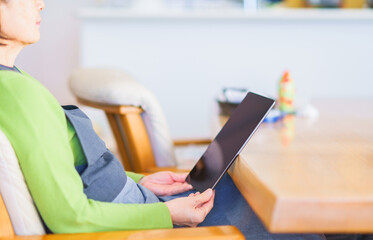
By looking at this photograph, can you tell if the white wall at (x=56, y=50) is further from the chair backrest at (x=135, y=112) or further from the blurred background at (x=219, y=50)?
the chair backrest at (x=135, y=112)

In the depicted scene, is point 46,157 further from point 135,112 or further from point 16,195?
point 135,112

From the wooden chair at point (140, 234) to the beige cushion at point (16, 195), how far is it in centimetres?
1

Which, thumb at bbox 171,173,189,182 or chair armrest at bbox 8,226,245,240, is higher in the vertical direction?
chair armrest at bbox 8,226,245,240

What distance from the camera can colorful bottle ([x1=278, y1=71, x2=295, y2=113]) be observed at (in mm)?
1984

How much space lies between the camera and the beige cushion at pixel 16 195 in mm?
954

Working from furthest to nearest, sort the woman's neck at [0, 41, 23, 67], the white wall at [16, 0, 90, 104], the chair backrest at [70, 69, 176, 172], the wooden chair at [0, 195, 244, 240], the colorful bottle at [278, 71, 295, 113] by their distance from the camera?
the white wall at [16, 0, 90, 104] → the colorful bottle at [278, 71, 295, 113] → the chair backrest at [70, 69, 176, 172] → the woman's neck at [0, 41, 23, 67] → the wooden chair at [0, 195, 244, 240]

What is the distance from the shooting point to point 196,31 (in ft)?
9.73

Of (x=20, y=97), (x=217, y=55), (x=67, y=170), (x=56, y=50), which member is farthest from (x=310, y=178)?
(x=56, y=50)

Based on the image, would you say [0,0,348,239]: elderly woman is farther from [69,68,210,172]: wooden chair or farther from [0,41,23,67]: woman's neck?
[69,68,210,172]: wooden chair

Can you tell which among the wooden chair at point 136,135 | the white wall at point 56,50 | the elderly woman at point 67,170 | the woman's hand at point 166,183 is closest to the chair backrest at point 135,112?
the wooden chair at point 136,135

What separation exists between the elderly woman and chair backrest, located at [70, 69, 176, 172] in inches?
17.3

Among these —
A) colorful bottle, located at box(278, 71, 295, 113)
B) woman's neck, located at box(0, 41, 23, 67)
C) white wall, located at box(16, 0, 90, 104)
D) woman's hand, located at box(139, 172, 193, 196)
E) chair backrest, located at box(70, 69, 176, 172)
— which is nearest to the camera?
woman's neck, located at box(0, 41, 23, 67)

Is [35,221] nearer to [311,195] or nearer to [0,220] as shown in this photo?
[0,220]

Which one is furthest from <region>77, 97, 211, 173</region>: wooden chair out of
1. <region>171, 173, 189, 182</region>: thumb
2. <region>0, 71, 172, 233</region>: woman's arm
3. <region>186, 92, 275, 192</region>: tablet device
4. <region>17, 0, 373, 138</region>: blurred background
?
<region>17, 0, 373, 138</region>: blurred background
